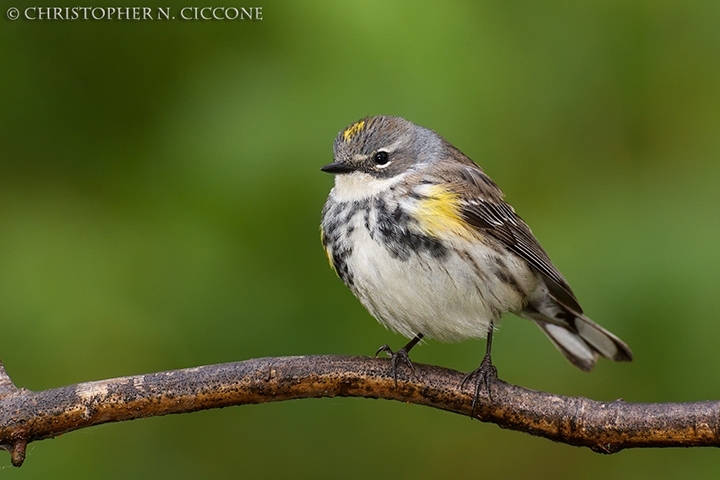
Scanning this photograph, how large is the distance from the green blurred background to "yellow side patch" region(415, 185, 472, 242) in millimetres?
222

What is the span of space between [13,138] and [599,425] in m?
2.70

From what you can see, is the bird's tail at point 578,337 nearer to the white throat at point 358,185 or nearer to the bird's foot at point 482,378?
the bird's foot at point 482,378

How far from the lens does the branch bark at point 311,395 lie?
3.25 meters

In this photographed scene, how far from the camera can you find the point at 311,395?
354 cm

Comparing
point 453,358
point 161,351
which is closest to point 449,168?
point 453,358

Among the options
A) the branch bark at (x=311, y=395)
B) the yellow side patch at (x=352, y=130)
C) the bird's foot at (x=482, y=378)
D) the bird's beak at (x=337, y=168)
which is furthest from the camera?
the yellow side patch at (x=352, y=130)

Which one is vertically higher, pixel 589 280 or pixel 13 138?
pixel 13 138

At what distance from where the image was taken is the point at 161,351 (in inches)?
161

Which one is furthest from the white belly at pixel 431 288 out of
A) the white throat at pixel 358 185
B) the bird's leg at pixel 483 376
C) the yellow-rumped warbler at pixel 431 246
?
the bird's leg at pixel 483 376

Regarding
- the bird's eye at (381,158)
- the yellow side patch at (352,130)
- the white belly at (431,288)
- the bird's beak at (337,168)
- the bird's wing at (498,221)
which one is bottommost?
the white belly at (431,288)

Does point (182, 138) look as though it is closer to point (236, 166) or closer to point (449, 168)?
point (236, 166)

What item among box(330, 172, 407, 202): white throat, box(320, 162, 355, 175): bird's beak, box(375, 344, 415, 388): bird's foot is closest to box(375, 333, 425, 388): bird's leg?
box(375, 344, 415, 388): bird's foot

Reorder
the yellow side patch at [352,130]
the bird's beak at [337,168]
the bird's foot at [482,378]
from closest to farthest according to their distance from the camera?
the bird's foot at [482,378]
the bird's beak at [337,168]
the yellow side patch at [352,130]

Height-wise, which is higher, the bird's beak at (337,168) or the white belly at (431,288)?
the bird's beak at (337,168)
